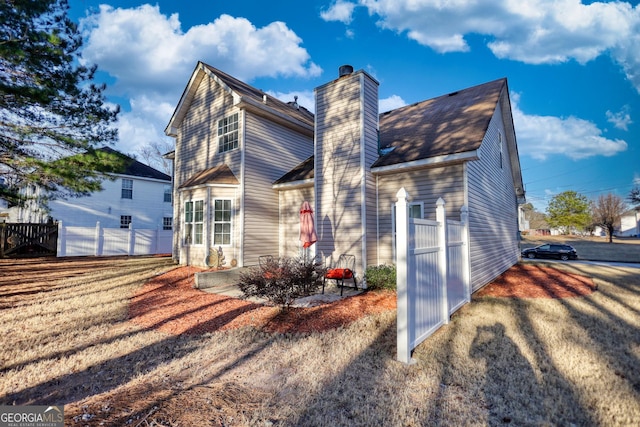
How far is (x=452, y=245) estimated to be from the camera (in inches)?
221

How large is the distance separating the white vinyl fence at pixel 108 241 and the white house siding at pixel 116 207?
13.5 ft

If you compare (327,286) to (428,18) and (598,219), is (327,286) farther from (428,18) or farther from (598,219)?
(598,219)

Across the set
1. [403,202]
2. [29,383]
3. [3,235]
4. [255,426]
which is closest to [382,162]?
[403,202]

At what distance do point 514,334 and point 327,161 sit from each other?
260 inches

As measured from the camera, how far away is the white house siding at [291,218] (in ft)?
35.4

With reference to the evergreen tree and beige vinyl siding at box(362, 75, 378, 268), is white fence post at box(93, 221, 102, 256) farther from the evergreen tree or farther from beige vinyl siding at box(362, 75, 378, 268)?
beige vinyl siding at box(362, 75, 378, 268)

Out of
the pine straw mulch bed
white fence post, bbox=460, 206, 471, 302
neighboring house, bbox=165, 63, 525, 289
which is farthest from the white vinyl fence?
white fence post, bbox=460, 206, 471, 302

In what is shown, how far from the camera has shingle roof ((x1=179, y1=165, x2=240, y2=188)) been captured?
34.6 ft

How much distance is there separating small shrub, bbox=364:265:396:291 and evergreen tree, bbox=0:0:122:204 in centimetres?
857

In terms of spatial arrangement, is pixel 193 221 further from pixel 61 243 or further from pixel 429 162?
pixel 61 243

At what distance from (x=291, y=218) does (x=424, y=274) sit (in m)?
7.36

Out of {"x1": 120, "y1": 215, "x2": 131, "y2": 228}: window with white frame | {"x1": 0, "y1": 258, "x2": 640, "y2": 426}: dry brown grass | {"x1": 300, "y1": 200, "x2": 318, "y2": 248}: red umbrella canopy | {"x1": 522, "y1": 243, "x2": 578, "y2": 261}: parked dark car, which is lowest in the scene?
{"x1": 0, "y1": 258, "x2": 640, "y2": 426}: dry brown grass

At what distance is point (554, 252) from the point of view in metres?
19.6

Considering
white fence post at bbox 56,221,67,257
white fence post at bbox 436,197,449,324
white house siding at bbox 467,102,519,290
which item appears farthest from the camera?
white fence post at bbox 56,221,67,257
